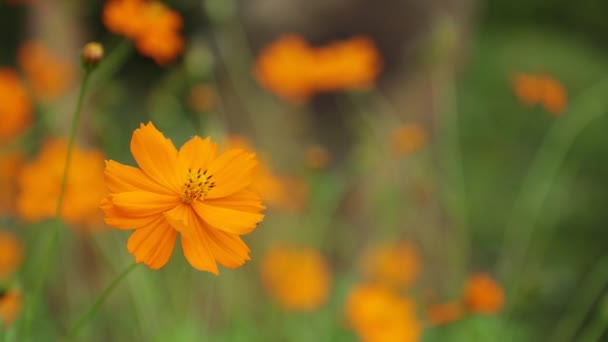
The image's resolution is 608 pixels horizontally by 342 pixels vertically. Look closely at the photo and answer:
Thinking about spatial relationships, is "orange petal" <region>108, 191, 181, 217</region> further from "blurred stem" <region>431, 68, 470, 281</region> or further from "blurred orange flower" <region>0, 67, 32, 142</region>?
"blurred stem" <region>431, 68, 470, 281</region>

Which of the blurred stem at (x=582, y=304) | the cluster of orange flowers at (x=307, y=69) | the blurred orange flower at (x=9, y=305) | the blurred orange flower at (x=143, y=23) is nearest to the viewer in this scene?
the blurred orange flower at (x=9, y=305)

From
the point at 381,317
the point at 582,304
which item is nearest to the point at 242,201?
the point at 381,317

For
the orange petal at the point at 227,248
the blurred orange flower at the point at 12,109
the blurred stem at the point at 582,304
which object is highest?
the orange petal at the point at 227,248

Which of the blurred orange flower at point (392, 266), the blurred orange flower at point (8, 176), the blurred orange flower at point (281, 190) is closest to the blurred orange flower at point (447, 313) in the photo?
the blurred orange flower at point (392, 266)

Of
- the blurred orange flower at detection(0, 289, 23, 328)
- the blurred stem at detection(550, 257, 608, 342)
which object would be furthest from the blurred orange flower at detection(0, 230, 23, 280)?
the blurred stem at detection(550, 257, 608, 342)

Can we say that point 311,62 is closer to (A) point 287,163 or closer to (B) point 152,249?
(A) point 287,163

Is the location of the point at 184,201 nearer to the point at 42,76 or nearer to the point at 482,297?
the point at 482,297

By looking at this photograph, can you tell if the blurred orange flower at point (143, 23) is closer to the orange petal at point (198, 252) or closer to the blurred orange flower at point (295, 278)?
→ the orange petal at point (198, 252)

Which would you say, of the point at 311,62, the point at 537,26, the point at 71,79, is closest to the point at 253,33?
the point at 71,79
